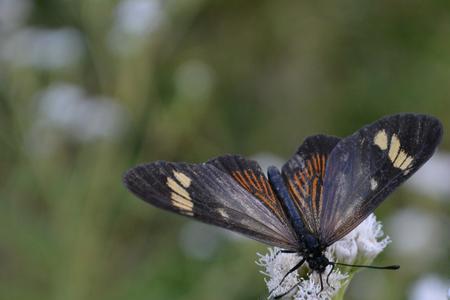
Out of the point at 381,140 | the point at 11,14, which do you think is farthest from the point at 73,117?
the point at 381,140

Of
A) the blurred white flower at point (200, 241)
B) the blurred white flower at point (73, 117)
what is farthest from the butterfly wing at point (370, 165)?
the blurred white flower at point (73, 117)

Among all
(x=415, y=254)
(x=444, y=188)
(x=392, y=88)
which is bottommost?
(x=415, y=254)

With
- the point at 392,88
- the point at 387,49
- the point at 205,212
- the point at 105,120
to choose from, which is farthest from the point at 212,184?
the point at 387,49

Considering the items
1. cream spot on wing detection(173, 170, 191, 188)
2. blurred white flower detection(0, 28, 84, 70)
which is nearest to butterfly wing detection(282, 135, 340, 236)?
cream spot on wing detection(173, 170, 191, 188)

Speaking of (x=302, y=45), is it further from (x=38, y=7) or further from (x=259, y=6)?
(x=38, y=7)

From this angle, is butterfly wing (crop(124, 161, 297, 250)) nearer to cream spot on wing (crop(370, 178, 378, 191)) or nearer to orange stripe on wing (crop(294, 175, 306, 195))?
orange stripe on wing (crop(294, 175, 306, 195))

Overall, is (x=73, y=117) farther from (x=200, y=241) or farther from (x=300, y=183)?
(x=300, y=183)

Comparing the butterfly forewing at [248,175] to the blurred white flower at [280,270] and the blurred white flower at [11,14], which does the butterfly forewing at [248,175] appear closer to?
the blurred white flower at [280,270]
